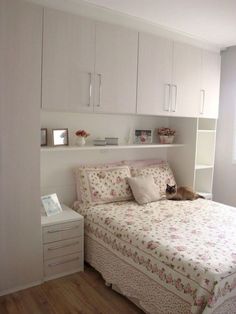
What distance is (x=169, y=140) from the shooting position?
3.58 meters

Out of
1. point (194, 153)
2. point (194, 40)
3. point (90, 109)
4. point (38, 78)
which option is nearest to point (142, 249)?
point (90, 109)

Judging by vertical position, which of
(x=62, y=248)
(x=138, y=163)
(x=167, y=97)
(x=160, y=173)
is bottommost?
(x=62, y=248)

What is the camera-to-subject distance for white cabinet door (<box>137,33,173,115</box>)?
295cm

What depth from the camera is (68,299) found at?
2271 millimetres

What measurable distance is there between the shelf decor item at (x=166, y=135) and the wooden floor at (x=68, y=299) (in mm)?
1794

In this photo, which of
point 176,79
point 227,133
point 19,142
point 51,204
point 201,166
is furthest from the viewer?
point 227,133

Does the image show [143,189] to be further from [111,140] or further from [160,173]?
[111,140]

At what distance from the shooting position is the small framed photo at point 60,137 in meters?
2.78

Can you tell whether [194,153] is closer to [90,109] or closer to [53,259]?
[90,109]

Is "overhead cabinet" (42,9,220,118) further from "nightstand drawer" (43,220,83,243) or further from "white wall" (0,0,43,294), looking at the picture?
"nightstand drawer" (43,220,83,243)

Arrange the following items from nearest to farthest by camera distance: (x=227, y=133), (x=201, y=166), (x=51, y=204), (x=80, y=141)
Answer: (x=51, y=204) < (x=80, y=141) < (x=201, y=166) < (x=227, y=133)

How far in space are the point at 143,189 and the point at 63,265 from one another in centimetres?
108

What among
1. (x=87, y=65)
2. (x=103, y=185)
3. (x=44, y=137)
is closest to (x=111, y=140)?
(x=103, y=185)

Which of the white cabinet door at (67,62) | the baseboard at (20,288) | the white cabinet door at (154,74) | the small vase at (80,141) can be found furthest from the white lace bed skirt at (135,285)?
the white cabinet door at (154,74)
